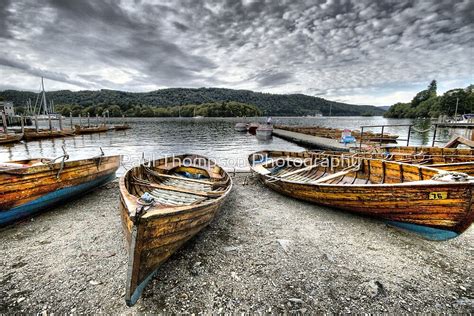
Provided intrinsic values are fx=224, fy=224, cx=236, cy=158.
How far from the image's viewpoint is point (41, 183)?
227 inches

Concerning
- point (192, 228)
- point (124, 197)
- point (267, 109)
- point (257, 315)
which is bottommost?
point (257, 315)

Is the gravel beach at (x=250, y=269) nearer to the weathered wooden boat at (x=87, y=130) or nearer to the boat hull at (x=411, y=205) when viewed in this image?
the boat hull at (x=411, y=205)

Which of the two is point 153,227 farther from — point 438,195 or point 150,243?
point 438,195

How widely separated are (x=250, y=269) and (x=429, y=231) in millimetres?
4014

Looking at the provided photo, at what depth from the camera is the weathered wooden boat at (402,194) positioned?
4.31m

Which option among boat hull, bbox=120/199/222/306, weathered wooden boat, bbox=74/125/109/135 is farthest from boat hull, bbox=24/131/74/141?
boat hull, bbox=120/199/222/306

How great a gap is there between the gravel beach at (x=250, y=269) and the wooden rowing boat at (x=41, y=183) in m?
0.40

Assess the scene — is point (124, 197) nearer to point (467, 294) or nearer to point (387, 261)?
point (387, 261)

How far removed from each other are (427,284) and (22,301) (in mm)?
6312

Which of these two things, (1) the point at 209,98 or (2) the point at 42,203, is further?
(1) the point at 209,98

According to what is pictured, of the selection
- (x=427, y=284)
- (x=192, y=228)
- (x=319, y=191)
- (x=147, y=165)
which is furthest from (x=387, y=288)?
(x=147, y=165)

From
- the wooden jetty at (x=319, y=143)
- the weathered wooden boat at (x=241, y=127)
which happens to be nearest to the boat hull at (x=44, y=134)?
the weathered wooden boat at (x=241, y=127)

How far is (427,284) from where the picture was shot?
372cm

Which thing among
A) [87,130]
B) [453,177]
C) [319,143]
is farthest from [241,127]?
[453,177]
